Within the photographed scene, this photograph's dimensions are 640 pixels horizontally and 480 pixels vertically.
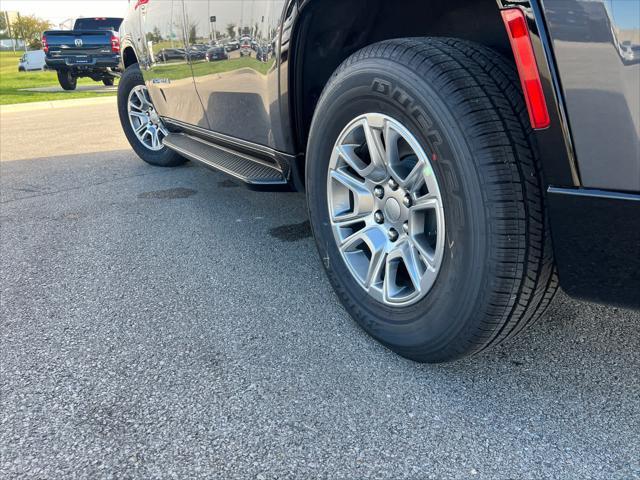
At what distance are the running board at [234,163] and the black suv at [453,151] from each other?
0.06 feet

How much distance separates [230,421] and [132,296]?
1.18 metres

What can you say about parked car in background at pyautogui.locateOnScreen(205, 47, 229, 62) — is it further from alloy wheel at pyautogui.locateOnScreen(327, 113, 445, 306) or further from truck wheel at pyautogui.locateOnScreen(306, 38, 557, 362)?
alloy wheel at pyautogui.locateOnScreen(327, 113, 445, 306)

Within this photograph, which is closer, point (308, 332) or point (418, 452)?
point (418, 452)

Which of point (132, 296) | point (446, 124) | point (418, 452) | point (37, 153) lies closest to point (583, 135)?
point (446, 124)

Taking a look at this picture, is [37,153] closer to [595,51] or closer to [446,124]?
[446,124]

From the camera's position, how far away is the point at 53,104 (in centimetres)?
1309

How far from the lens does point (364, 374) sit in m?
2.11

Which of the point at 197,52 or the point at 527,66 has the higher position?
the point at 197,52

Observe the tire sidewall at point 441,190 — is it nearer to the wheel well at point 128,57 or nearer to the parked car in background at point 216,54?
the parked car in background at point 216,54

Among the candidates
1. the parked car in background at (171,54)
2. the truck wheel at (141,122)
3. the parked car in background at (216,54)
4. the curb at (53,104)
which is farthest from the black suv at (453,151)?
the curb at (53,104)

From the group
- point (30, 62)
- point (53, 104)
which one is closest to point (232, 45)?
point (53, 104)

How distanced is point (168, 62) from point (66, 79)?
15.4m

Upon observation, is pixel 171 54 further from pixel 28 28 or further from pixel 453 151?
pixel 28 28

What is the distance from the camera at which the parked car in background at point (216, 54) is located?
10.1ft
